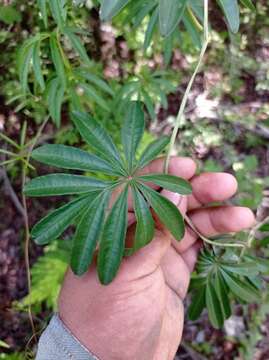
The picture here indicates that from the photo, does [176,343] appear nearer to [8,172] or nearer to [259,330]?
[259,330]

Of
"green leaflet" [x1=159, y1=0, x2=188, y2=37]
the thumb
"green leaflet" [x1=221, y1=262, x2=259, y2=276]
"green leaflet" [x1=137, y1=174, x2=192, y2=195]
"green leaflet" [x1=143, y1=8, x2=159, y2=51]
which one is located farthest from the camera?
"green leaflet" [x1=143, y1=8, x2=159, y2=51]

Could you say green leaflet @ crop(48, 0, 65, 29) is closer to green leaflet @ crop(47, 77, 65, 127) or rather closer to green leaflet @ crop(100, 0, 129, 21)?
green leaflet @ crop(100, 0, 129, 21)

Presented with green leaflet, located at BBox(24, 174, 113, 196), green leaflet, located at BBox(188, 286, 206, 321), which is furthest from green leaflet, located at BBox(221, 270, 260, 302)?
green leaflet, located at BBox(24, 174, 113, 196)

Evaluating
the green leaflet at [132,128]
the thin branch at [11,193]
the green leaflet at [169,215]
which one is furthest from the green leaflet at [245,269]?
the thin branch at [11,193]

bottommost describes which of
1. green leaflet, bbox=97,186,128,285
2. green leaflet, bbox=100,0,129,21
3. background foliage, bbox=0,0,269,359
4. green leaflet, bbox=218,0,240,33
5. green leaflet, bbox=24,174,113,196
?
background foliage, bbox=0,0,269,359

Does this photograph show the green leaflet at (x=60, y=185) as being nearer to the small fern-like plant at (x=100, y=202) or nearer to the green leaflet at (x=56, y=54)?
the small fern-like plant at (x=100, y=202)

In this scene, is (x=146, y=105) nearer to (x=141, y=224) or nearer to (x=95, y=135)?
(x=95, y=135)
